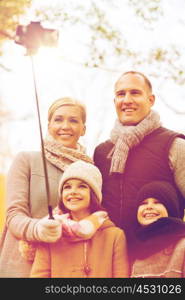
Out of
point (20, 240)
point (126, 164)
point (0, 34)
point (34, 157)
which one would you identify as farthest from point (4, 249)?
point (0, 34)

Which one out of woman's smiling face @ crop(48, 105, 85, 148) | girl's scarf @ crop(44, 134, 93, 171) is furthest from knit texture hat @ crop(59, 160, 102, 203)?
woman's smiling face @ crop(48, 105, 85, 148)

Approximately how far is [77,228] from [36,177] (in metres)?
0.52

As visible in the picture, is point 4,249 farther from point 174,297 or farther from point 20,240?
point 174,297

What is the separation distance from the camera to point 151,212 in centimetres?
316

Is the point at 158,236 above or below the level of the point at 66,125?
below

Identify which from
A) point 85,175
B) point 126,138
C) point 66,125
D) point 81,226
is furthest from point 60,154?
point 81,226

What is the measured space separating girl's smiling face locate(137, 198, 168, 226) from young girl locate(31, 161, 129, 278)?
0.53ft

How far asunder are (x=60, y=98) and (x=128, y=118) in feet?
1.56

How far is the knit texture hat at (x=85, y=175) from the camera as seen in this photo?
10.3 ft

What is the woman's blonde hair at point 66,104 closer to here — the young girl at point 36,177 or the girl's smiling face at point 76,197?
the young girl at point 36,177

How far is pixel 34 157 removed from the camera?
3459 millimetres

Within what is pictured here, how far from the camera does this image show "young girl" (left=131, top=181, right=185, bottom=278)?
3.06m

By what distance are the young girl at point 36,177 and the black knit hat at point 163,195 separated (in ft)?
1.53

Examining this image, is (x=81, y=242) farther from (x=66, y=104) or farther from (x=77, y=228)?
(x=66, y=104)
